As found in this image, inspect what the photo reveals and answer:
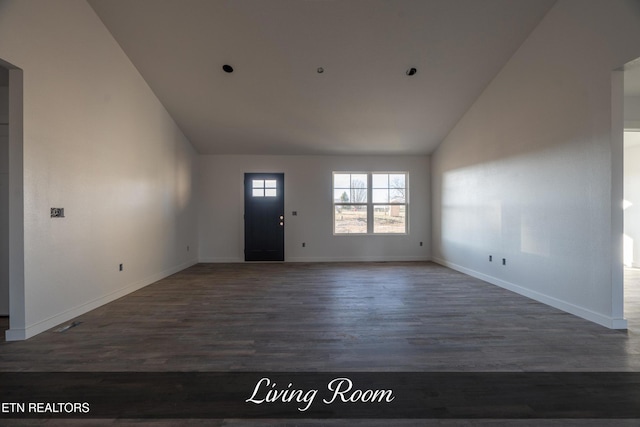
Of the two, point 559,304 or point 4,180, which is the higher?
point 4,180

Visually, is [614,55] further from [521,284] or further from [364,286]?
[364,286]

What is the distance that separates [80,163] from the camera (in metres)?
3.27

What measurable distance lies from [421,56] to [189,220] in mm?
5397

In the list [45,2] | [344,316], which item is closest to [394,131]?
[344,316]

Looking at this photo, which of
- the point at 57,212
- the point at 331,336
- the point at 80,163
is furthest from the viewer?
the point at 80,163

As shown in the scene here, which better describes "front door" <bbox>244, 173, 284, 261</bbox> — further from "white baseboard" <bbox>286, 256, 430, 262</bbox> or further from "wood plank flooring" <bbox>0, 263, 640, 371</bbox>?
"wood plank flooring" <bbox>0, 263, 640, 371</bbox>

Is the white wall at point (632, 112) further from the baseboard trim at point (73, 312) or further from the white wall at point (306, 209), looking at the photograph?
the baseboard trim at point (73, 312)

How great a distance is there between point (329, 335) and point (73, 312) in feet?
9.21

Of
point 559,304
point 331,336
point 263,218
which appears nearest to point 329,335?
point 331,336

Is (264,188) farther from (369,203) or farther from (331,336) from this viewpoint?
(331,336)

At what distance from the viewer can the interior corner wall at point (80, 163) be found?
2.64m

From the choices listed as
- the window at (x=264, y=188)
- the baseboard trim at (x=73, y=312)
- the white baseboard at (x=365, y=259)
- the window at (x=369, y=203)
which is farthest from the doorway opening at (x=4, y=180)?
the window at (x=369, y=203)

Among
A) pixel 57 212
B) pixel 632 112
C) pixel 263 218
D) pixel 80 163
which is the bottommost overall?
pixel 263 218

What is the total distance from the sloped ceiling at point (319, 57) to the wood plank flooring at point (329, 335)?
321cm
